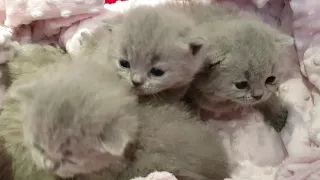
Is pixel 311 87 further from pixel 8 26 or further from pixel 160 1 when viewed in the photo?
pixel 8 26

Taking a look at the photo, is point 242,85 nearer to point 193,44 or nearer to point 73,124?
point 193,44

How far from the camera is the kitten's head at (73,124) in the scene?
0.98m

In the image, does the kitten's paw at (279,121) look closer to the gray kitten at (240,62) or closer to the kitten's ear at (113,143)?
the gray kitten at (240,62)

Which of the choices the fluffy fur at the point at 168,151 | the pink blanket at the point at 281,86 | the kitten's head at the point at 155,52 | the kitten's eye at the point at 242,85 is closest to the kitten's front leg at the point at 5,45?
the pink blanket at the point at 281,86

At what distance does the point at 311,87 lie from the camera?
1456mm

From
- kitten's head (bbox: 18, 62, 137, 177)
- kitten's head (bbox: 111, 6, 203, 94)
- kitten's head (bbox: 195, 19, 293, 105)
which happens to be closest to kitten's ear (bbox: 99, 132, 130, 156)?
kitten's head (bbox: 18, 62, 137, 177)

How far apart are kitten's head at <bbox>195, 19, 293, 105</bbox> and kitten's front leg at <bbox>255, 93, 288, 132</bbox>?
0.12 metres

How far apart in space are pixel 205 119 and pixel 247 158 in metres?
0.14

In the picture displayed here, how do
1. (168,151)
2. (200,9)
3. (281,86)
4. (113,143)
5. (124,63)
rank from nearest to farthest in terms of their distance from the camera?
(113,143) < (168,151) < (124,63) < (200,9) < (281,86)

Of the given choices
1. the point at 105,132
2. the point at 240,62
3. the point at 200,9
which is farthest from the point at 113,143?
the point at 200,9

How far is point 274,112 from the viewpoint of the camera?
4.55 ft

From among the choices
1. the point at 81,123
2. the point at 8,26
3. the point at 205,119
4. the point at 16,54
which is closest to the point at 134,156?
the point at 81,123

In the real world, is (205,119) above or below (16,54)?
below

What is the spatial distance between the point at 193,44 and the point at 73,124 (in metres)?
0.34
